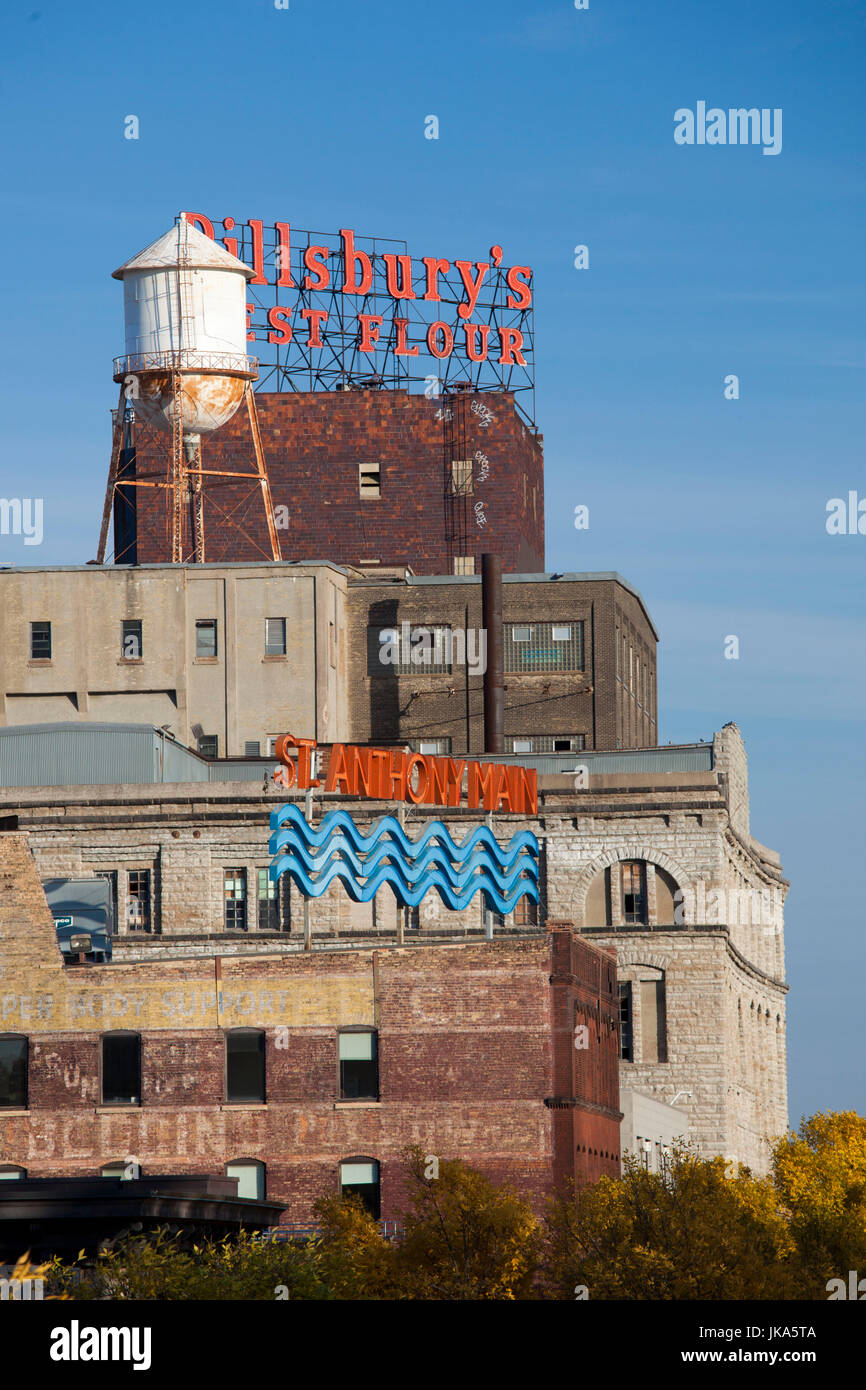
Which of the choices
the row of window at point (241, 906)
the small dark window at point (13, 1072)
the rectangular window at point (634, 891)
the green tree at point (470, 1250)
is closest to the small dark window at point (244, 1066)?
the small dark window at point (13, 1072)

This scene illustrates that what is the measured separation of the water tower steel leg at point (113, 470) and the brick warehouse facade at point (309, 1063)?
38628 mm

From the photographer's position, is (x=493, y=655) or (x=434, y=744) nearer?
(x=493, y=655)

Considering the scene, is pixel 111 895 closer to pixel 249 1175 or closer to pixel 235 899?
pixel 235 899

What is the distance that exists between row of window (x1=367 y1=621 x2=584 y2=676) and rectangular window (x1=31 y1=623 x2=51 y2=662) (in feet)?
45.8

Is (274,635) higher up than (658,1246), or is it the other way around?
(274,635)

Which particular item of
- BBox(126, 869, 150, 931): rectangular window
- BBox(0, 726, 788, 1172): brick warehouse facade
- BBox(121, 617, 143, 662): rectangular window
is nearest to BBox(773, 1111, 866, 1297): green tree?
BBox(0, 726, 788, 1172): brick warehouse facade

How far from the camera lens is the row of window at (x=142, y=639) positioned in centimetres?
9531

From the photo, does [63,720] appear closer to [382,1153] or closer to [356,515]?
[356,515]

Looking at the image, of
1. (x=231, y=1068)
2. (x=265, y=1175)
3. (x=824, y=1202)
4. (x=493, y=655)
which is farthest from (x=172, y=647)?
(x=824, y=1202)

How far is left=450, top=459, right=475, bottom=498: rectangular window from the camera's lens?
110500 mm

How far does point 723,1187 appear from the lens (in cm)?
5347

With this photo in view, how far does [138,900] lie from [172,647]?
50.0 ft

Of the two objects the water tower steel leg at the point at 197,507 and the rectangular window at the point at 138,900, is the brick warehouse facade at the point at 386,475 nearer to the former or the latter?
the water tower steel leg at the point at 197,507

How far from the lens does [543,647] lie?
325ft
